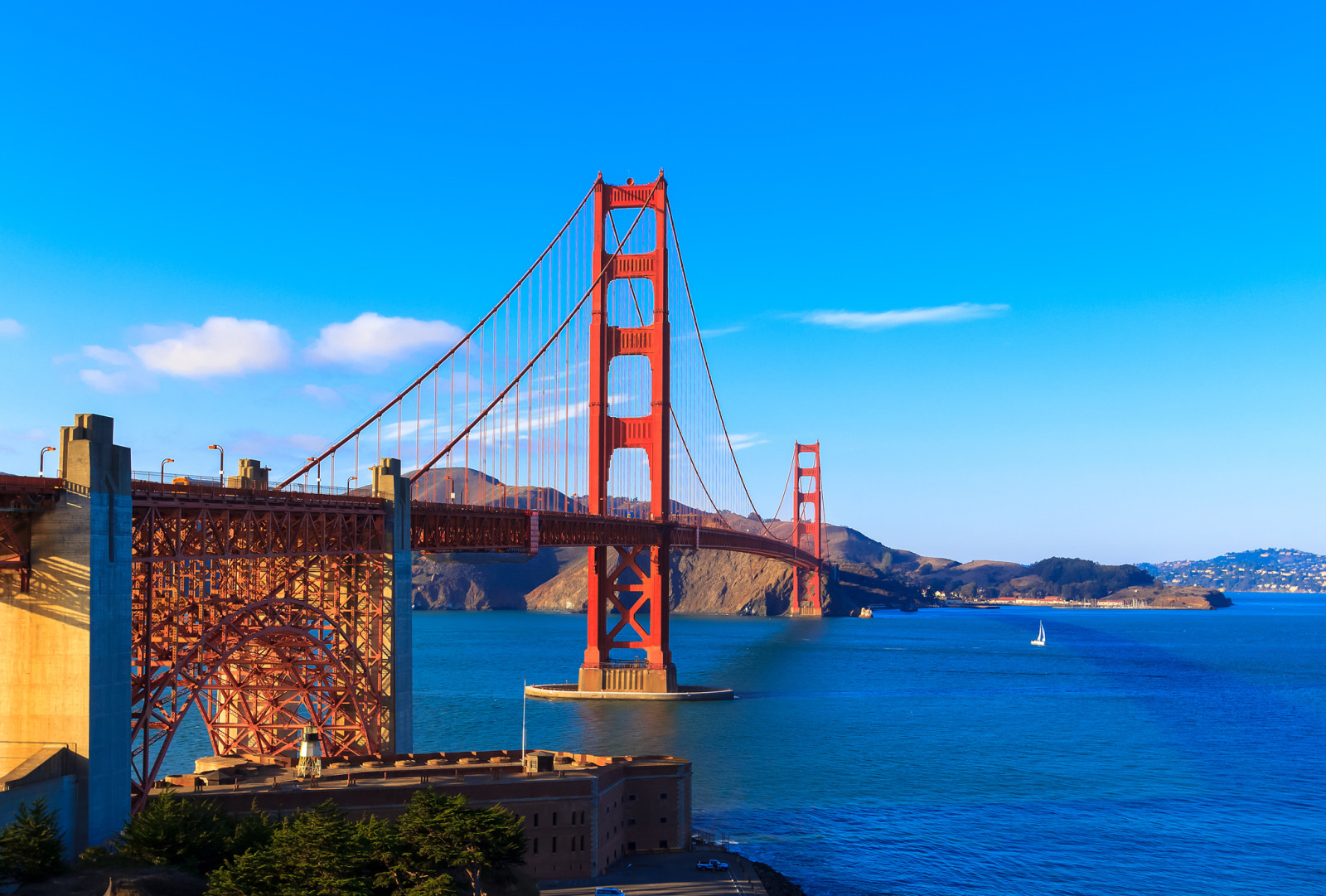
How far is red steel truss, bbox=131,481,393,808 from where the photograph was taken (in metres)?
30.0

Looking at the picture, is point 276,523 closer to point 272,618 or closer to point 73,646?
point 272,618

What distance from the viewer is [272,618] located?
3503 centimetres

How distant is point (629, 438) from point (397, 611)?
37.1 metres

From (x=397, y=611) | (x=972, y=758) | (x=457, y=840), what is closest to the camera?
(x=457, y=840)

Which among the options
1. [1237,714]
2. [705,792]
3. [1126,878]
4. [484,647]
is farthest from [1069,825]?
[484,647]

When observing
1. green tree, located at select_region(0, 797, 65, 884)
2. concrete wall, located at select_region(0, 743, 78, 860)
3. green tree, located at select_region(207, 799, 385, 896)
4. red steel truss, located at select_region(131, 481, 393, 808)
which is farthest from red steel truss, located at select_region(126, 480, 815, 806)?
green tree, located at select_region(207, 799, 385, 896)

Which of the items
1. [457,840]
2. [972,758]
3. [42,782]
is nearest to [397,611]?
[457,840]

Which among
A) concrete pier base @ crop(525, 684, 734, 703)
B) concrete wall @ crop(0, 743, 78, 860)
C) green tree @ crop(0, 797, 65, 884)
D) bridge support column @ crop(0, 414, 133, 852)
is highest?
bridge support column @ crop(0, 414, 133, 852)

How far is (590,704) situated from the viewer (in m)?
65.5

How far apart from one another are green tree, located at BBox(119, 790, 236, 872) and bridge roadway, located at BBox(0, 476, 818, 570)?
19.2ft

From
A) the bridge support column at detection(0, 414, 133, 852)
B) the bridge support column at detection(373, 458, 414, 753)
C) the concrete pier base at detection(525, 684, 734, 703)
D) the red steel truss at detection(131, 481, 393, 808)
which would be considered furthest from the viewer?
the concrete pier base at detection(525, 684, 734, 703)

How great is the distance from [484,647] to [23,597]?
98194mm

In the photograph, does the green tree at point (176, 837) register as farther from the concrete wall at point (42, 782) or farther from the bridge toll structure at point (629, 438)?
the bridge toll structure at point (629, 438)

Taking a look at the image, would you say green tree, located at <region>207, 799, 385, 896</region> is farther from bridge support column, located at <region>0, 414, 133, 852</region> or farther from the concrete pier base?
the concrete pier base
